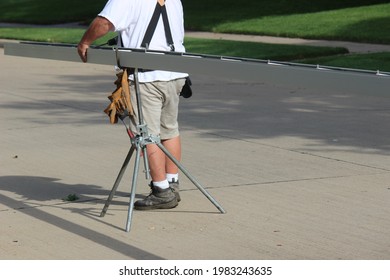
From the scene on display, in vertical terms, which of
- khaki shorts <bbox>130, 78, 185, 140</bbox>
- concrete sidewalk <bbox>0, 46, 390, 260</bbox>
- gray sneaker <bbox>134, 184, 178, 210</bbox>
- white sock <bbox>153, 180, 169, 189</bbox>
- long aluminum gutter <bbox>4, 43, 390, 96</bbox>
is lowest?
concrete sidewalk <bbox>0, 46, 390, 260</bbox>

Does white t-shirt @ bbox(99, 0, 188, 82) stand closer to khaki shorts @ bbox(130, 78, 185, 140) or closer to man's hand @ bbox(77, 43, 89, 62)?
khaki shorts @ bbox(130, 78, 185, 140)

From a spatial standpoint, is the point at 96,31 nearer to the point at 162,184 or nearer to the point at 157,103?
the point at 157,103

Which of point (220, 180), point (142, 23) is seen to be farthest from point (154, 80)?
point (220, 180)

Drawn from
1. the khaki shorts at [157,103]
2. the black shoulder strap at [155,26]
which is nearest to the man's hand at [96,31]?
the black shoulder strap at [155,26]

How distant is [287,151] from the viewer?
972 cm

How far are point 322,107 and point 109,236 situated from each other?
6.70 metres

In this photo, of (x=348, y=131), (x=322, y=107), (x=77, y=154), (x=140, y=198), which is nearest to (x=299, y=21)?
(x=322, y=107)

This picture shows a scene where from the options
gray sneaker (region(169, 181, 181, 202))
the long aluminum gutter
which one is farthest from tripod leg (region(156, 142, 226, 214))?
the long aluminum gutter

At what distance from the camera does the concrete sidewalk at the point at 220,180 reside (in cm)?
641

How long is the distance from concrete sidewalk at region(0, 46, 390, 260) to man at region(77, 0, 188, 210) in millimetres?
178

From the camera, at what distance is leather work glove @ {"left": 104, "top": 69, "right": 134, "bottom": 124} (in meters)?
6.84

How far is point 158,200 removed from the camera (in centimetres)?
725

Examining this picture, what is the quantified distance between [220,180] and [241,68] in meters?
2.80

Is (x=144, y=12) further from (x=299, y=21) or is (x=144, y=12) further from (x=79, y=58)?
(x=299, y=21)
